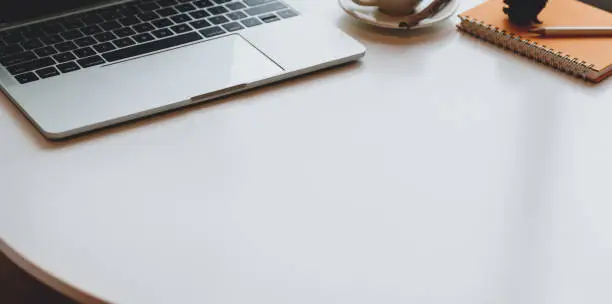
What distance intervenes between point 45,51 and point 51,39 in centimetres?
3

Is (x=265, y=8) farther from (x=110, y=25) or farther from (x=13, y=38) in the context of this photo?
(x=13, y=38)

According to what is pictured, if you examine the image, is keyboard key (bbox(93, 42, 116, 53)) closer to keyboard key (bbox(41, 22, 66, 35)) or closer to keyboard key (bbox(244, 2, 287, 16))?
keyboard key (bbox(41, 22, 66, 35))

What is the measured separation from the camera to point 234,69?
3.13 feet

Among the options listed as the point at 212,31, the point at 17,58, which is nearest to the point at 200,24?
the point at 212,31

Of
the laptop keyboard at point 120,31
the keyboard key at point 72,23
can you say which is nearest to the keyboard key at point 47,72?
the laptop keyboard at point 120,31

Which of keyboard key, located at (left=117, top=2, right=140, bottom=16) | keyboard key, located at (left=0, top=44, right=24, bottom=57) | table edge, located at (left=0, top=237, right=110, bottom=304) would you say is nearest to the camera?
table edge, located at (left=0, top=237, right=110, bottom=304)

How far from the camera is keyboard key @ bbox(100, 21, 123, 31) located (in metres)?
1.03

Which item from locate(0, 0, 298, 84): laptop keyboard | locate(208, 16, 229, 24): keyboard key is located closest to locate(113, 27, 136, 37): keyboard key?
locate(0, 0, 298, 84): laptop keyboard

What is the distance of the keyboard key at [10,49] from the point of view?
3.16 ft

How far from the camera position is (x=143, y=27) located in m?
1.04

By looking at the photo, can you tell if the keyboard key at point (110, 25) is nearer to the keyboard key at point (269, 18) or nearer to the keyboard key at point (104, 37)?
the keyboard key at point (104, 37)

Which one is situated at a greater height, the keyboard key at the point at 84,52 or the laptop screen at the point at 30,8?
the laptop screen at the point at 30,8

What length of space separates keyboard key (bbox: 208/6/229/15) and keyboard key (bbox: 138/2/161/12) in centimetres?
7

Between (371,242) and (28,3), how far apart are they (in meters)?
0.58
